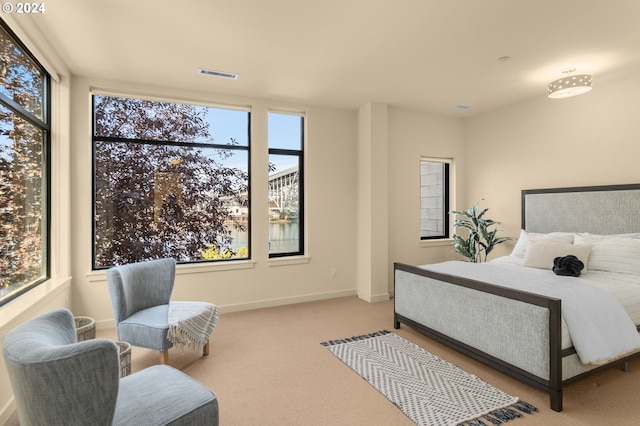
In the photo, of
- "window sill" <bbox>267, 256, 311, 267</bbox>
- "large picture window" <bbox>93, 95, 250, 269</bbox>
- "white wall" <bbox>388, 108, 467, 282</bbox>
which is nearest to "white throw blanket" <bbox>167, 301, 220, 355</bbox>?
"large picture window" <bbox>93, 95, 250, 269</bbox>

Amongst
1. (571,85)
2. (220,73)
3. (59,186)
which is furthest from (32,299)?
(571,85)

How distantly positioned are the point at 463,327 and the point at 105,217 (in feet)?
12.6

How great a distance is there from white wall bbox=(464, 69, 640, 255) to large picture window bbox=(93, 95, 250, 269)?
3580mm

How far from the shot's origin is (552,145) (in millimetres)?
4496

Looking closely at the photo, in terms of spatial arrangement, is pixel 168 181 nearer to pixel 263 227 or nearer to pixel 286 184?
pixel 263 227

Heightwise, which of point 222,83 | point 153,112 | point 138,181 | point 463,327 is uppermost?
point 222,83

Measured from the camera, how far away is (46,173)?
3.44m

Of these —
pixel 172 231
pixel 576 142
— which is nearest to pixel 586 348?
pixel 576 142

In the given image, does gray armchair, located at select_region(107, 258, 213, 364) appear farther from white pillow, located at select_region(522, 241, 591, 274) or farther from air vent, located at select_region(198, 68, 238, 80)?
white pillow, located at select_region(522, 241, 591, 274)

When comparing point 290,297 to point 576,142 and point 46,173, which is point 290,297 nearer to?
point 46,173

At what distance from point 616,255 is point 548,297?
160 cm

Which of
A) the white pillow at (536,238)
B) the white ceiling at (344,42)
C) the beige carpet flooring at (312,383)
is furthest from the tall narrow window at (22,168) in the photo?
the white pillow at (536,238)

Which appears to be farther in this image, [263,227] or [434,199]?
[434,199]

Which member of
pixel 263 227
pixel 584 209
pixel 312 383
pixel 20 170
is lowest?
pixel 312 383
